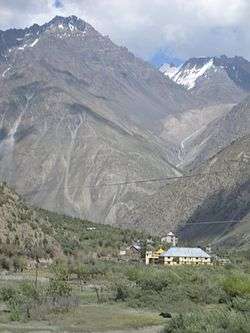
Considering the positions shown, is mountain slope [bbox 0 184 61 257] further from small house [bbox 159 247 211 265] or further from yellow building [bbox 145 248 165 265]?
small house [bbox 159 247 211 265]

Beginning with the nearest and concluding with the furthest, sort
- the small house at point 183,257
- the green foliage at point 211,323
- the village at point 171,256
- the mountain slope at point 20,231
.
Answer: the green foliage at point 211,323, the mountain slope at point 20,231, the village at point 171,256, the small house at point 183,257

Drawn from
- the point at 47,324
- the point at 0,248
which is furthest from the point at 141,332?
the point at 0,248

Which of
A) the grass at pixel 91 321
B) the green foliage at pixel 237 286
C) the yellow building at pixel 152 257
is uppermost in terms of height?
the yellow building at pixel 152 257

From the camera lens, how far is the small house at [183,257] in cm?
13850

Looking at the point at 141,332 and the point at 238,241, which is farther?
the point at 238,241

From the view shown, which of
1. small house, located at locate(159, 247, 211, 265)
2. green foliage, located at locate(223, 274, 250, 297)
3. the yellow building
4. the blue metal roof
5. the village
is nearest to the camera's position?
green foliage, located at locate(223, 274, 250, 297)

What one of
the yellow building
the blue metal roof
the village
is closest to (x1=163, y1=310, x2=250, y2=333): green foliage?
the village

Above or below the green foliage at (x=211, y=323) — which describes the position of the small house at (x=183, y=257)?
above

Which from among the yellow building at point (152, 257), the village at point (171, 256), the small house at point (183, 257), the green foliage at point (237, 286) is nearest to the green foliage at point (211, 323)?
the green foliage at point (237, 286)

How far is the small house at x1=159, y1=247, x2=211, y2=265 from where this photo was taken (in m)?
138

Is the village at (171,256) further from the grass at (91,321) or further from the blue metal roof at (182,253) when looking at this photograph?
the grass at (91,321)

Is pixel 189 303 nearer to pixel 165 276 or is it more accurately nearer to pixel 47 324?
pixel 165 276

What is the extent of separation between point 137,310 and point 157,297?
5336 millimetres

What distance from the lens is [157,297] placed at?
204 ft
